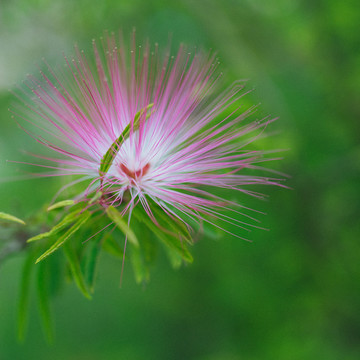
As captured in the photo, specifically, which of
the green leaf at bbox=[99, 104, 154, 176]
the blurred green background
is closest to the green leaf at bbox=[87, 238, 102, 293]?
the green leaf at bbox=[99, 104, 154, 176]

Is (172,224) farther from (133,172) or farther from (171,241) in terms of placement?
(133,172)

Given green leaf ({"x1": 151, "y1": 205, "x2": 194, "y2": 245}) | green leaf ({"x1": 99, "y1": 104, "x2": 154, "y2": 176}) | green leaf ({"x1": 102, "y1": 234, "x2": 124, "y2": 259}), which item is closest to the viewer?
green leaf ({"x1": 99, "y1": 104, "x2": 154, "y2": 176})

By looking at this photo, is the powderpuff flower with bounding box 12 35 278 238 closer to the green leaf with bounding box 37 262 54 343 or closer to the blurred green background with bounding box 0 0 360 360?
the green leaf with bounding box 37 262 54 343

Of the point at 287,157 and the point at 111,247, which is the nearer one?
the point at 111,247

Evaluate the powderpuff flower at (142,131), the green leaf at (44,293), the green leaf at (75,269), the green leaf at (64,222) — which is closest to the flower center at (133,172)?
the powderpuff flower at (142,131)

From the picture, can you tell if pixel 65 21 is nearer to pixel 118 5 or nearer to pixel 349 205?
pixel 118 5

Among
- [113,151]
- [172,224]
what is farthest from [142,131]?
[172,224]

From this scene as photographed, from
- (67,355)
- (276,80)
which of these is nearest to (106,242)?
(276,80)
